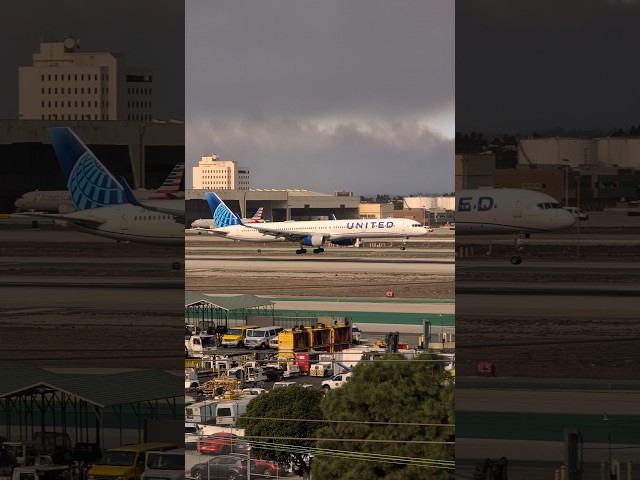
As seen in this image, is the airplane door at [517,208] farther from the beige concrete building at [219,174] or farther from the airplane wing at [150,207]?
the beige concrete building at [219,174]

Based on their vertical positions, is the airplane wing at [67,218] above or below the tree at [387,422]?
above

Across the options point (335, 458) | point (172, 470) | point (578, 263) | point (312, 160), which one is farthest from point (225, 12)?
point (172, 470)

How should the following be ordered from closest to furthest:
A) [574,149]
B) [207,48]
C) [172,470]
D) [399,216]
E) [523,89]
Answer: [172,470] → [574,149] → [523,89] → [207,48] → [399,216]

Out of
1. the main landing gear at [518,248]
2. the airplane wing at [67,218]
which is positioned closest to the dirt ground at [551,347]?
the main landing gear at [518,248]

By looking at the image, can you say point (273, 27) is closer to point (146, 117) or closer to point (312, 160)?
point (312, 160)

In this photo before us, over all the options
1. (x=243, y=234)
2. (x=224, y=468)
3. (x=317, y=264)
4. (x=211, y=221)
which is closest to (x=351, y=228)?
(x=317, y=264)

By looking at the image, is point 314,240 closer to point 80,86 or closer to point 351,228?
point 351,228
